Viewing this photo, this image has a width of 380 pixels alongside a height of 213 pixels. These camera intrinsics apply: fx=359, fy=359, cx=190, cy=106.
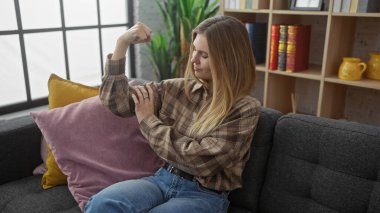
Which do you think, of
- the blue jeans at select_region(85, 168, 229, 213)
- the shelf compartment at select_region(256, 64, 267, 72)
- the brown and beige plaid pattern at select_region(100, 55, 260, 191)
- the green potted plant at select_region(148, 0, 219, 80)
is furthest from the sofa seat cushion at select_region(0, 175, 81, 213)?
the shelf compartment at select_region(256, 64, 267, 72)

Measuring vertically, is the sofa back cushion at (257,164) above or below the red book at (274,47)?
below

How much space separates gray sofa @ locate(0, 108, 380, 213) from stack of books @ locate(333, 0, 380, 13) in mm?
1013

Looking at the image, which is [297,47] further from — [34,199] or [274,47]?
[34,199]

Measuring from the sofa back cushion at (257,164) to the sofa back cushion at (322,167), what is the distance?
1.0 inches

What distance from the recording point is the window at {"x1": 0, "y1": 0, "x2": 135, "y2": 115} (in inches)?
91.8

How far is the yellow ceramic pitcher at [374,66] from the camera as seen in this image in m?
2.18

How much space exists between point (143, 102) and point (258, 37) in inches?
60.4

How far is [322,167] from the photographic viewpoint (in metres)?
1.28

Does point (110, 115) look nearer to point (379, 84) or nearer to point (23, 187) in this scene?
point (23, 187)

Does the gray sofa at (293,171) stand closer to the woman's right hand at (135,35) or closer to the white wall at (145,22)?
the woman's right hand at (135,35)

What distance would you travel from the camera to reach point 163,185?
1.33 m

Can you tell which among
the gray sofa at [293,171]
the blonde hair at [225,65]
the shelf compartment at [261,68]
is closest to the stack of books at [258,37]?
the shelf compartment at [261,68]

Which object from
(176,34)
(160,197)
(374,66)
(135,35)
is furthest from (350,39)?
(160,197)

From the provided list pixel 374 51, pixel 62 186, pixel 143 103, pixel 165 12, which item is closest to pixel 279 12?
pixel 374 51
